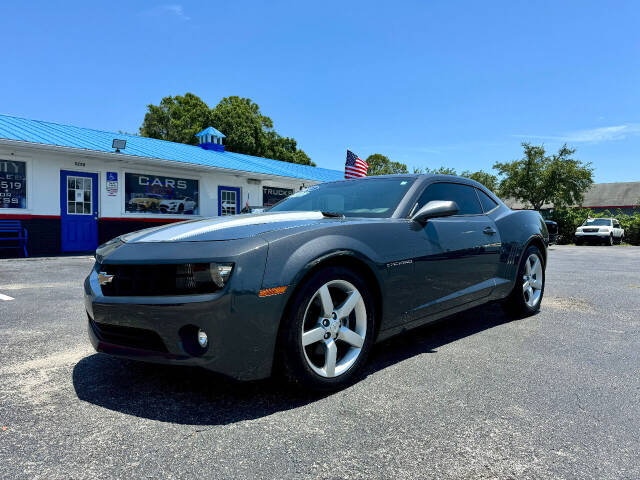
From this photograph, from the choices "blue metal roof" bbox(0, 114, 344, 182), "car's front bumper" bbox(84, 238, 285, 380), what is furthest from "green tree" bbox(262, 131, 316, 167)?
"car's front bumper" bbox(84, 238, 285, 380)

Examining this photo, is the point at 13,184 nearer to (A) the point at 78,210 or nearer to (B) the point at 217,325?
(A) the point at 78,210

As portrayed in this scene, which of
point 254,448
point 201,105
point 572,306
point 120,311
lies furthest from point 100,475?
point 201,105

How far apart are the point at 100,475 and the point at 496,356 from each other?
2.66 metres

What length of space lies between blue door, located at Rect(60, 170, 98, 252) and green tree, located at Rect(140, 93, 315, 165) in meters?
25.3

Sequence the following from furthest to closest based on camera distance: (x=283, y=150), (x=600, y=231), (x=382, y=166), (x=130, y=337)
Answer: (x=382, y=166)
(x=283, y=150)
(x=600, y=231)
(x=130, y=337)

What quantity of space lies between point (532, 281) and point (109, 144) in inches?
525

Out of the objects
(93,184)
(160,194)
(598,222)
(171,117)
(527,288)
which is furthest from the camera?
(171,117)

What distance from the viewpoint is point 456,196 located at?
398 centimetres

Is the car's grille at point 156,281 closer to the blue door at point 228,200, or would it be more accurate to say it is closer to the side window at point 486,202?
the side window at point 486,202

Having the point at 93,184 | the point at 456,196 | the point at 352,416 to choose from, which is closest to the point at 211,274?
the point at 352,416

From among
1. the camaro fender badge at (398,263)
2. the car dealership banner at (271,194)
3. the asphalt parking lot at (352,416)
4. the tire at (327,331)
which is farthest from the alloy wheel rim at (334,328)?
the car dealership banner at (271,194)

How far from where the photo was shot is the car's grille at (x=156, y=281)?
2227 millimetres

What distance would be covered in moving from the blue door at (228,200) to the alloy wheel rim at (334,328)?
47.6ft

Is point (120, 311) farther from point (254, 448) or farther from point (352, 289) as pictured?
point (352, 289)
